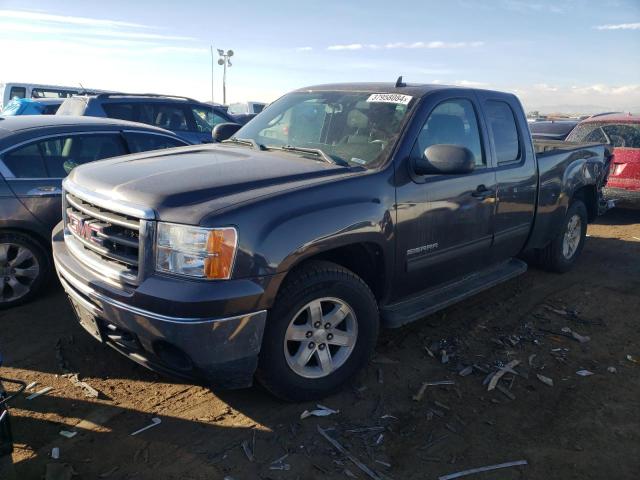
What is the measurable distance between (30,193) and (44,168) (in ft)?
1.05

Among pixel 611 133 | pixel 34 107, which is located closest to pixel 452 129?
pixel 611 133

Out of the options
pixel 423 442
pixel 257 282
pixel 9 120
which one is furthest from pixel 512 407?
pixel 9 120

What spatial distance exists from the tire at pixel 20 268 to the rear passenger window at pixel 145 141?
1436 mm

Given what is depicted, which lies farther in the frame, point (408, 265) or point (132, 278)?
point (408, 265)

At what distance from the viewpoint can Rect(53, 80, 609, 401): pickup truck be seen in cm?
Answer: 266

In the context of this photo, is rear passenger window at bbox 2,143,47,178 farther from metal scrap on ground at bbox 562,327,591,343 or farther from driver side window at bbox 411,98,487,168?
metal scrap on ground at bbox 562,327,591,343

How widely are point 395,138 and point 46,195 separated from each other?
309 centimetres

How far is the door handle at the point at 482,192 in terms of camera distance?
158 inches

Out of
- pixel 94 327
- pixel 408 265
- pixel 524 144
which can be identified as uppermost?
pixel 524 144

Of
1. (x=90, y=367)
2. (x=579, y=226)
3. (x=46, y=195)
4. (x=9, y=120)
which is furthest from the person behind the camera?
(x=579, y=226)

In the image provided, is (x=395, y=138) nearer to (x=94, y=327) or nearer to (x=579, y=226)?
(x=94, y=327)

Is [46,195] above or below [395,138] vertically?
below

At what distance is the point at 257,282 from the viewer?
2705 mm

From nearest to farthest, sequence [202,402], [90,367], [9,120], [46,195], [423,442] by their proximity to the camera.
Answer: [423,442]
[202,402]
[90,367]
[46,195]
[9,120]
